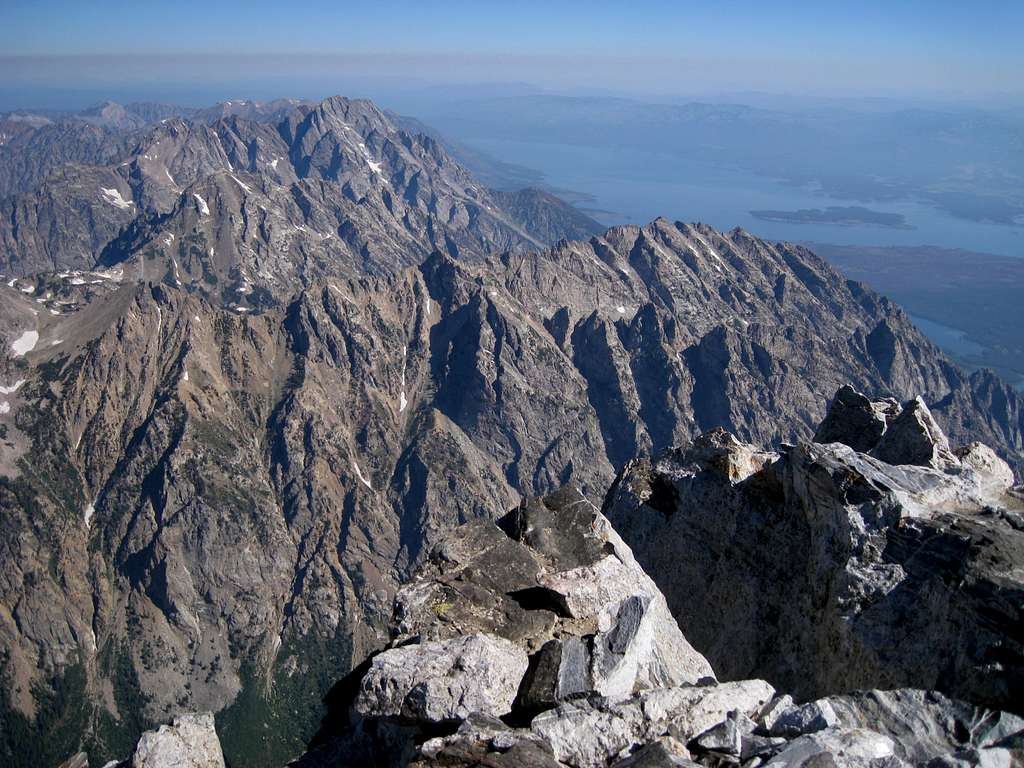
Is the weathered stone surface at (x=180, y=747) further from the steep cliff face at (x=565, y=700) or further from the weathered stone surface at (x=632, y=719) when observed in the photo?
the weathered stone surface at (x=632, y=719)

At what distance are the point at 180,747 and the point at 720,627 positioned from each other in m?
13.6

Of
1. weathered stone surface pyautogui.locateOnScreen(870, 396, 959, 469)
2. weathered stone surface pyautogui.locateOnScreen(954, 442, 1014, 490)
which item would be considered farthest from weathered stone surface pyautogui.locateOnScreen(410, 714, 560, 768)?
weathered stone surface pyautogui.locateOnScreen(954, 442, 1014, 490)

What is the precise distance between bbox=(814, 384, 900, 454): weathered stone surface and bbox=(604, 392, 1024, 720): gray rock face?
0.20 m

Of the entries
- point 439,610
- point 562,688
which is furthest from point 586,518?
point 562,688

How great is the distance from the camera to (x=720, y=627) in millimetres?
19484

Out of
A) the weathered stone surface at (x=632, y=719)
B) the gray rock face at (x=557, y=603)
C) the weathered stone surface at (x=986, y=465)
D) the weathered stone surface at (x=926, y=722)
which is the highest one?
the weathered stone surface at (x=986, y=465)

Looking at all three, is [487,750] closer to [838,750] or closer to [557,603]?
[838,750]

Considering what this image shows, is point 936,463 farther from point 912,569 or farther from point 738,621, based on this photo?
point 738,621

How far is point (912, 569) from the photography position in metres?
15.3

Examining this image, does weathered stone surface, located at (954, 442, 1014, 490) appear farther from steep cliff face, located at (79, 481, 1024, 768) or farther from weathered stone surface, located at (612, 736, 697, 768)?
weathered stone surface, located at (612, 736, 697, 768)

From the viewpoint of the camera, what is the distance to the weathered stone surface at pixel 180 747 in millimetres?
15406

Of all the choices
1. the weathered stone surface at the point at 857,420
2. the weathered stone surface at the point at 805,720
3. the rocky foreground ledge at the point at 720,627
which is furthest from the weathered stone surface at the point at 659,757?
the weathered stone surface at the point at 857,420

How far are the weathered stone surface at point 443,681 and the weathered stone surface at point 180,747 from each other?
482cm

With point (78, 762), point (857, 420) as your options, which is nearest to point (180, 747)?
point (78, 762)
